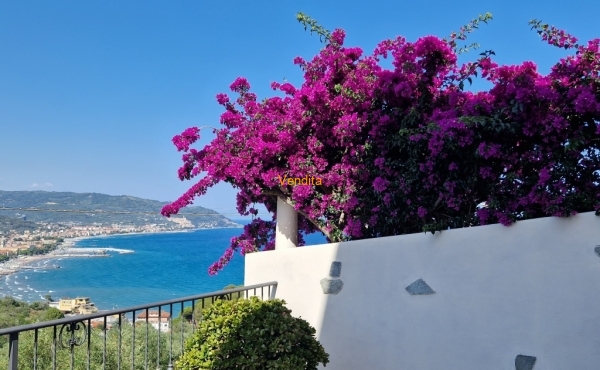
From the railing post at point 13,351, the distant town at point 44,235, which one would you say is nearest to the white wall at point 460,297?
the railing post at point 13,351

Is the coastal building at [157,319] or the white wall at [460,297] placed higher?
the white wall at [460,297]

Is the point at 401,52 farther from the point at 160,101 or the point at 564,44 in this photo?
the point at 160,101

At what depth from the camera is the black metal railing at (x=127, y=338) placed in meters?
2.18

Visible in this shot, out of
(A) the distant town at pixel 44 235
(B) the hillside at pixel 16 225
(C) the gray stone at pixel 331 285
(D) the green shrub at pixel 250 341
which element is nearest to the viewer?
(D) the green shrub at pixel 250 341

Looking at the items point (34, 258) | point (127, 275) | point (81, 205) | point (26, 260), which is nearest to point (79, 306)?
point (81, 205)

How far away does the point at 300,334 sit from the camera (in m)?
2.43

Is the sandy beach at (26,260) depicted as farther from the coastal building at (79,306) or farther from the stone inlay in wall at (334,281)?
the stone inlay in wall at (334,281)

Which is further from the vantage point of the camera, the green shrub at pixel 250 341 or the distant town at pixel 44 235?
the distant town at pixel 44 235

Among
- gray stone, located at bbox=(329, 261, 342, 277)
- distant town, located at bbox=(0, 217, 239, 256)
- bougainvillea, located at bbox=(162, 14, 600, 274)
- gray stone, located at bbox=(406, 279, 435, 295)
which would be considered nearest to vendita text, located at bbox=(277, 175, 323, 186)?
bougainvillea, located at bbox=(162, 14, 600, 274)

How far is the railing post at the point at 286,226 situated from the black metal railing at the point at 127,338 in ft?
1.52

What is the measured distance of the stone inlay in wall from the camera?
305 centimetres

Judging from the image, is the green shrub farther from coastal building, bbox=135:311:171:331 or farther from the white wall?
the white wall

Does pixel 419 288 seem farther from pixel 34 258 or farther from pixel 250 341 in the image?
pixel 34 258

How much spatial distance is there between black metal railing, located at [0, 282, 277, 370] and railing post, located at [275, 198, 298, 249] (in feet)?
1.52
